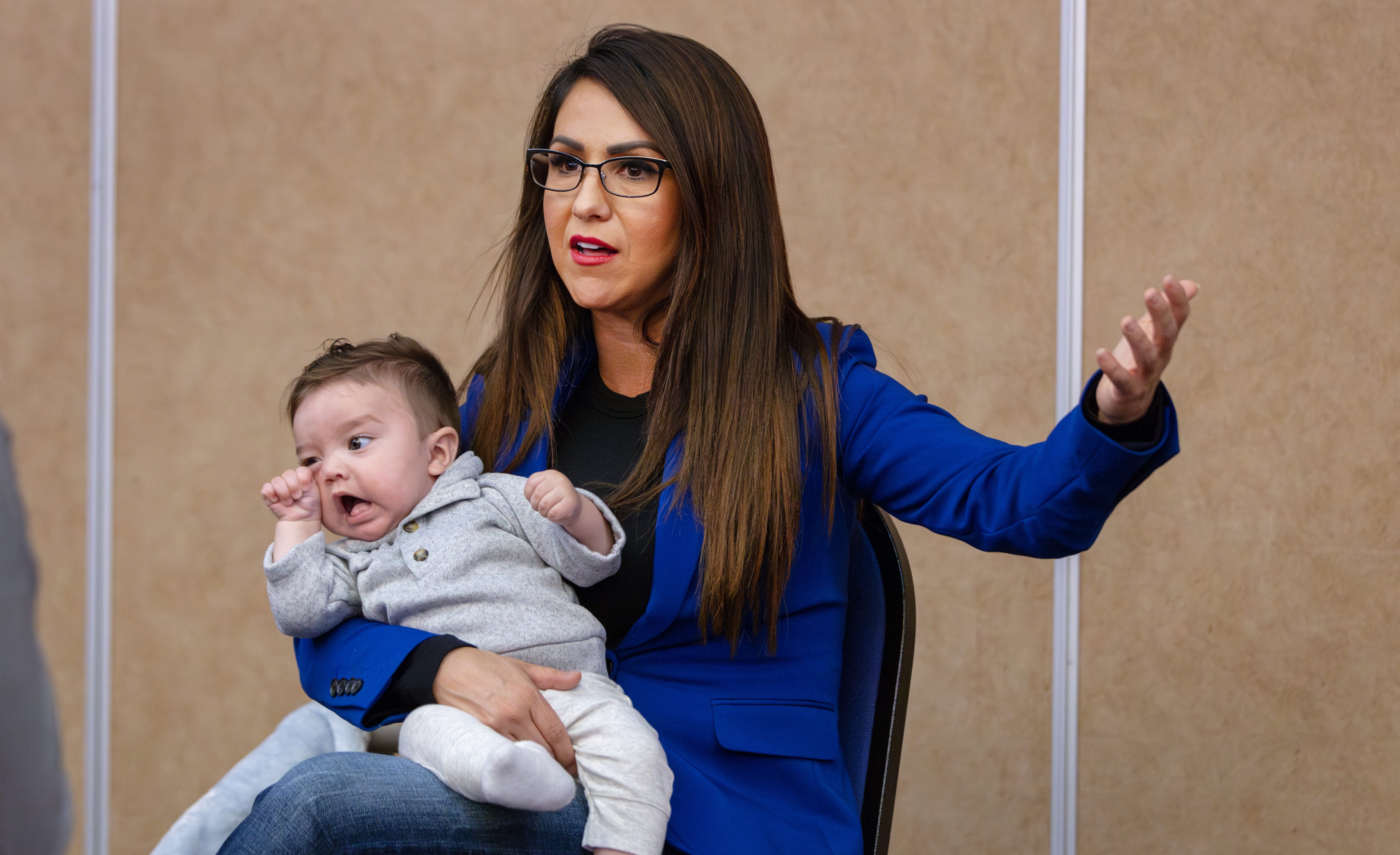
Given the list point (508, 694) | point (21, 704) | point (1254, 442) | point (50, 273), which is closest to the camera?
point (21, 704)

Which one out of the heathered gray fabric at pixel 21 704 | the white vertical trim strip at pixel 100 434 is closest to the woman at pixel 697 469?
the heathered gray fabric at pixel 21 704

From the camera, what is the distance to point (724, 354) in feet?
4.71

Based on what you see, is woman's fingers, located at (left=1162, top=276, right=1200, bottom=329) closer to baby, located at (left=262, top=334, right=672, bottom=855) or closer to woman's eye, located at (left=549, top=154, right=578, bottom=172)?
baby, located at (left=262, top=334, right=672, bottom=855)

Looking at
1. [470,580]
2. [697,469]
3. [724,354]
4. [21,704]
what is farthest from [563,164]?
[21,704]

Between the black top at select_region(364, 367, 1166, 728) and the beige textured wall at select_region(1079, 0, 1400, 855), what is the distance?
1328mm

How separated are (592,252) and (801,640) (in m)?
0.54

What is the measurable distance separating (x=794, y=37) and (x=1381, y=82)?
120 cm

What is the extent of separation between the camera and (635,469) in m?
1.43

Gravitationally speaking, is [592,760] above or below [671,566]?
below

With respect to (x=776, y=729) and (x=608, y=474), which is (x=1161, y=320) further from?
(x=608, y=474)

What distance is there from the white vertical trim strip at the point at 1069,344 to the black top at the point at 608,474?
1.26m

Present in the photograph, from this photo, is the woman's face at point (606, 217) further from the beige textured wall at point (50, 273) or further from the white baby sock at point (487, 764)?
the beige textured wall at point (50, 273)

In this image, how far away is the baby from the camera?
1.11 m

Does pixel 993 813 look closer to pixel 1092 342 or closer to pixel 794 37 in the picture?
pixel 1092 342
